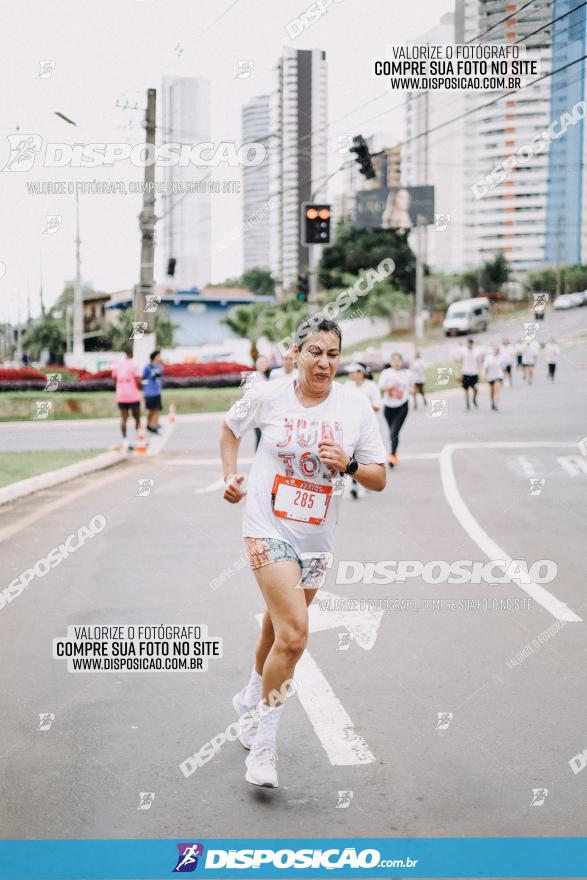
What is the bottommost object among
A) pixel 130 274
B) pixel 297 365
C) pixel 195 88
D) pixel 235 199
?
pixel 297 365

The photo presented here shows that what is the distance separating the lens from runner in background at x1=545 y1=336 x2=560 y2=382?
10556mm

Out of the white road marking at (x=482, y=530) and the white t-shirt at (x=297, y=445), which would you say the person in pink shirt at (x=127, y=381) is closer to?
the white road marking at (x=482, y=530)

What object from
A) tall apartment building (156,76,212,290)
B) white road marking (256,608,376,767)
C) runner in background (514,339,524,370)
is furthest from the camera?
runner in background (514,339,524,370)

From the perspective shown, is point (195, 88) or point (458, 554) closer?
point (195, 88)

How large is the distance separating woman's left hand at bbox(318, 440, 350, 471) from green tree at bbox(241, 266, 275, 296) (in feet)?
28.5

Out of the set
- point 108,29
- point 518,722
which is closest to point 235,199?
point 108,29

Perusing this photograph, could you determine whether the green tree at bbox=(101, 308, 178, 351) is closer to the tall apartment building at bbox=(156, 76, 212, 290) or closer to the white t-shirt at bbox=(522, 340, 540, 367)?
the tall apartment building at bbox=(156, 76, 212, 290)

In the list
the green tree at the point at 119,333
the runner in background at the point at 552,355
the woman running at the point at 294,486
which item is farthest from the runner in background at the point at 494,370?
the woman running at the point at 294,486

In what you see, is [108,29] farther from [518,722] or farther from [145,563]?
[518,722]

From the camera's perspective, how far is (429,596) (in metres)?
6.86

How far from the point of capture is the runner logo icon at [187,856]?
3314 mm

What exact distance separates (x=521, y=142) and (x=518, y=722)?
488 cm

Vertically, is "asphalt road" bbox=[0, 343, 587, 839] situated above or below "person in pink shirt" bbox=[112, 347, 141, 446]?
below

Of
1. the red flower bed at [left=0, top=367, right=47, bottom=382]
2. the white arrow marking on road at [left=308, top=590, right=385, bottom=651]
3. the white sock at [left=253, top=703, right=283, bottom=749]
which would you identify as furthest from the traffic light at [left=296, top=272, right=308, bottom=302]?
the white sock at [left=253, top=703, right=283, bottom=749]
